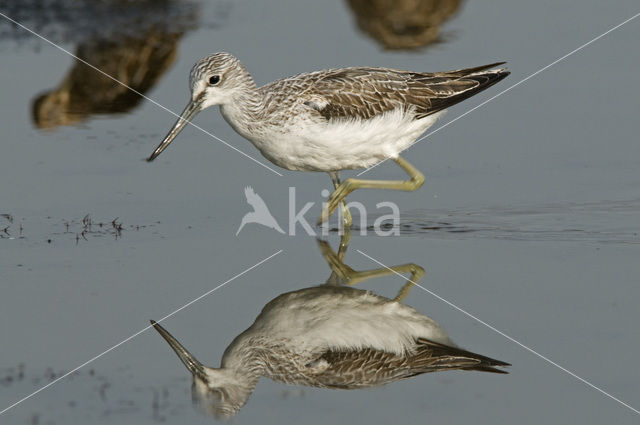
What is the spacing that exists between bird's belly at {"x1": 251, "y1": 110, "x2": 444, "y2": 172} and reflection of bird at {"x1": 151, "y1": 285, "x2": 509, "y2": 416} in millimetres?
1966

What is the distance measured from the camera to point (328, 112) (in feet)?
32.7

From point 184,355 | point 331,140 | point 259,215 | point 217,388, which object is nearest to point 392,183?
point 331,140

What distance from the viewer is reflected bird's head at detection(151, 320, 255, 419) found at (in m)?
6.67

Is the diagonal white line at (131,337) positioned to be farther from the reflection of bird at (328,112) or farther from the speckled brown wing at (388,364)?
the speckled brown wing at (388,364)

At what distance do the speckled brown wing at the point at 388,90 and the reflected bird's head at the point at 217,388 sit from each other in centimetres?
344

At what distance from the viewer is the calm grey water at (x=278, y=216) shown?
704cm

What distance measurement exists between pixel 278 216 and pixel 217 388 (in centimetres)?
365

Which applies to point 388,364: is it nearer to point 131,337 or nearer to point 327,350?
point 327,350

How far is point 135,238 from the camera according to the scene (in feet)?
32.3

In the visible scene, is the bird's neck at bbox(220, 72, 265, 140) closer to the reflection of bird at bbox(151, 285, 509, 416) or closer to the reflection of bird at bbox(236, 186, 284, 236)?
the reflection of bird at bbox(236, 186, 284, 236)

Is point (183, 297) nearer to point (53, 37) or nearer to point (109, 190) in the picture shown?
point (109, 190)

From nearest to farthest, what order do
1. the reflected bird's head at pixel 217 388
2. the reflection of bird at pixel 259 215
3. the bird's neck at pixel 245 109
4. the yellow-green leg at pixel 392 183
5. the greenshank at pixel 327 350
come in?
the reflected bird's head at pixel 217 388, the greenshank at pixel 327 350, the bird's neck at pixel 245 109, the reflection of bird at pixel 259 215, the yellow-green leg at pixel 392 183

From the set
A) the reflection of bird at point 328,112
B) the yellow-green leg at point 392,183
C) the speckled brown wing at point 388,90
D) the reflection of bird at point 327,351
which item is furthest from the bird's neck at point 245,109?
the reflection of bird at point 327,351

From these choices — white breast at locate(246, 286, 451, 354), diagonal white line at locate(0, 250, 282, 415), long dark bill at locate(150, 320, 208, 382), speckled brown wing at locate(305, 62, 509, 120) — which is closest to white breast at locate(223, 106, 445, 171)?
speckled brown wing at locate(305, 62, 509, 120)
